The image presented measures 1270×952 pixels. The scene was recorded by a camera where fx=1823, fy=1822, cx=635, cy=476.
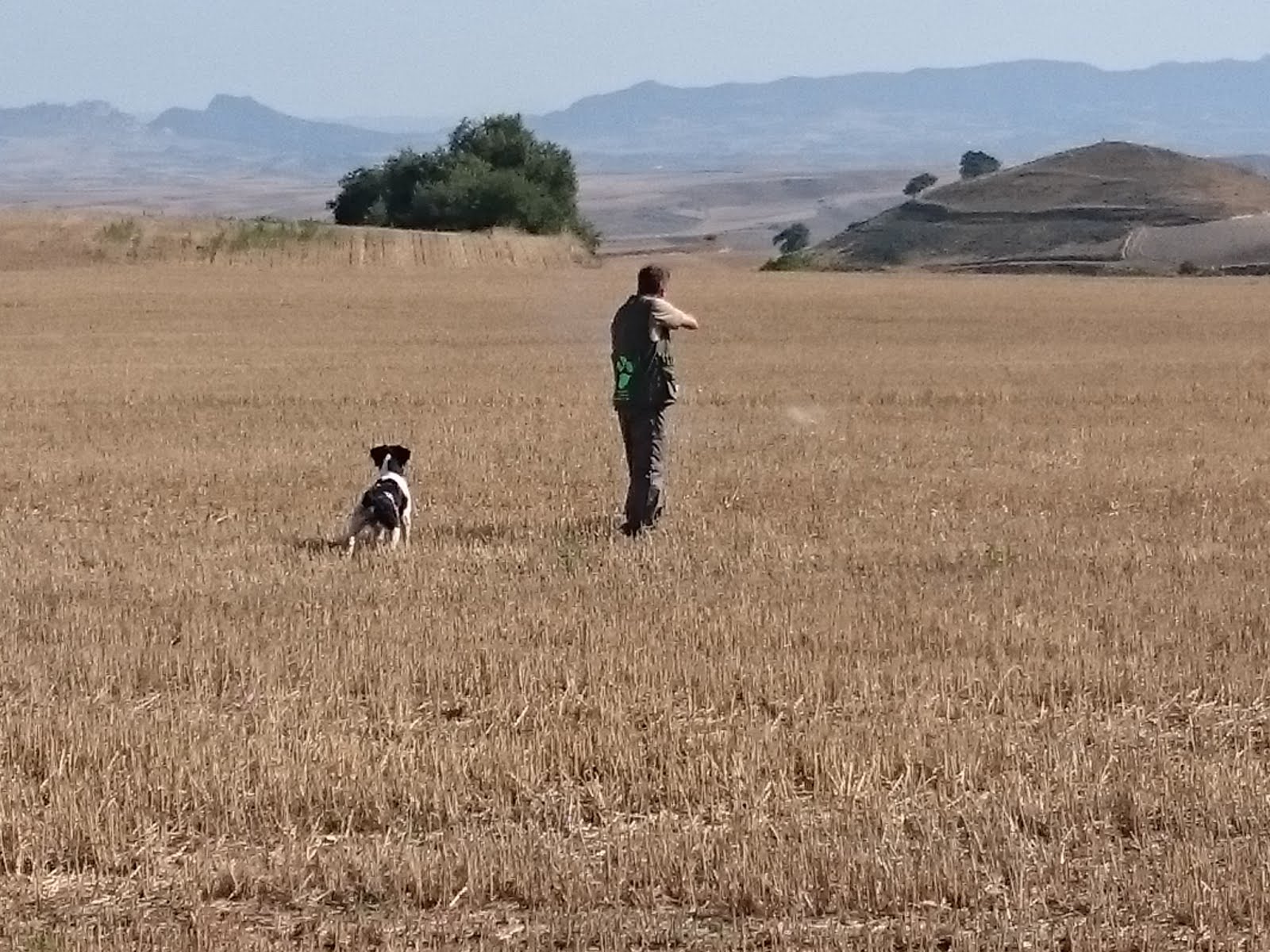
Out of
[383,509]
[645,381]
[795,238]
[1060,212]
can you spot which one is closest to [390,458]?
[383,509]

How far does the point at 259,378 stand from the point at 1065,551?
17263 mm

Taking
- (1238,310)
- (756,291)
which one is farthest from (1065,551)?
(756,291)

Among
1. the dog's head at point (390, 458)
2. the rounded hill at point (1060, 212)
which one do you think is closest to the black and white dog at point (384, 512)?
the dog's head at point (390, 458)

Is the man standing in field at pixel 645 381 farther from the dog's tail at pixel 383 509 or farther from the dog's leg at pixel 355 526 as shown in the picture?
the dog's leg at pixel 355 526

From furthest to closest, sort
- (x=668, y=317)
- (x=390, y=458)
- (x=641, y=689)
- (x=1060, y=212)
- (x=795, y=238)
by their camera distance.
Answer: (x=795, y=238)
(x=1060, y=212)
(x=390, y=458)
(x=668, y=317)
(x=641, y=689)

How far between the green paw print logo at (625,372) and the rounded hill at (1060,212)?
279ft

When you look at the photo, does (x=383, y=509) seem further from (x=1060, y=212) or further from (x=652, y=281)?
(x=1060, y=212)

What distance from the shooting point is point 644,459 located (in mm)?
12422

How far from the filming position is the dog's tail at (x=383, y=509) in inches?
464

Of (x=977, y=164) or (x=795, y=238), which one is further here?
(x=977, y=164)

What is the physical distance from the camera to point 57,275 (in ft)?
197

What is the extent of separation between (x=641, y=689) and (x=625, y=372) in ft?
14.5

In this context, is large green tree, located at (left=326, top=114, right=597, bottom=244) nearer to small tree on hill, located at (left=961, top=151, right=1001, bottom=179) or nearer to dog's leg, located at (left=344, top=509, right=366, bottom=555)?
dog's leg, located at (left=344, top=509, right=366, bottom=555)

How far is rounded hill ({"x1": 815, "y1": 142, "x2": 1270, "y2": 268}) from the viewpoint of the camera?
375 feet
